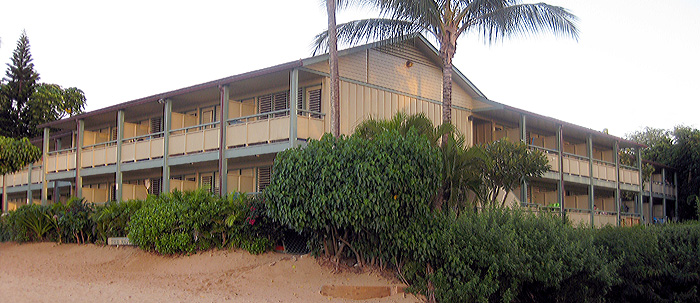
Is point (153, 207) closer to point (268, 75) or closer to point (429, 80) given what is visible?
point (268, 75)

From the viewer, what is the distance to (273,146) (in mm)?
19156

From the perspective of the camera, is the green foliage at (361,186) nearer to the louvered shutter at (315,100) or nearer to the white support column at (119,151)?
the louvered shutter at (315,100)

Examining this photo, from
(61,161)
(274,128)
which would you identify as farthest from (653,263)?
(61,161)

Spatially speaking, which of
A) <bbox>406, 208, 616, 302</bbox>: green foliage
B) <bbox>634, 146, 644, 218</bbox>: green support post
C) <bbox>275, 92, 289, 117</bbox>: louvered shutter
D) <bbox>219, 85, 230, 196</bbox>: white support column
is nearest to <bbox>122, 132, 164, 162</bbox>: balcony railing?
<bbox>219, 85, 230, 196</bbox>: white support column

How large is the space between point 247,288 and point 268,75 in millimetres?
7881

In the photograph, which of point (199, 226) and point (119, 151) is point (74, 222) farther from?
point (199, 226)

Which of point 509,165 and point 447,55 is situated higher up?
point 447,55

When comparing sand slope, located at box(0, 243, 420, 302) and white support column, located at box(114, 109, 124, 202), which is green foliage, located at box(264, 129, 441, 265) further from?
white support column, located at box(114, 109, 124, 202)

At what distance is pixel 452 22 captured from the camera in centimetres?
1986

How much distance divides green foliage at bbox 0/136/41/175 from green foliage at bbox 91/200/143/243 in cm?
456

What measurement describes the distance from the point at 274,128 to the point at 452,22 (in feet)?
21.1

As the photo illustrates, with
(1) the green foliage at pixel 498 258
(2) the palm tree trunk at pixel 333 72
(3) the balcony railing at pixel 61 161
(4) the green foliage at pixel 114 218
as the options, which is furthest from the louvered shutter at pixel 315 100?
(3) the balcony railing at pixel 61 161

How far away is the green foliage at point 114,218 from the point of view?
19750 mm

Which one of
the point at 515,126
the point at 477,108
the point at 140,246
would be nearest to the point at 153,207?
the point at 140,246
